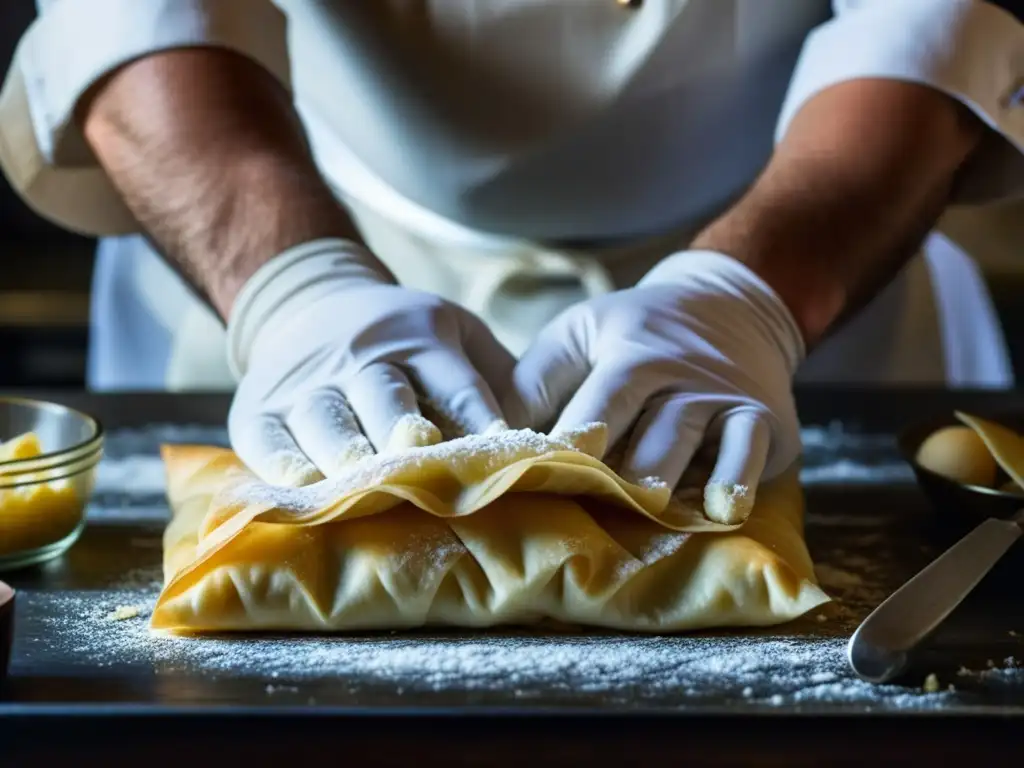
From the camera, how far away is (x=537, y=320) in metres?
1.48

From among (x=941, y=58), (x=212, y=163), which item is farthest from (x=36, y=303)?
(x=941, y=58)

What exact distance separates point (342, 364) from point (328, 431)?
7cm

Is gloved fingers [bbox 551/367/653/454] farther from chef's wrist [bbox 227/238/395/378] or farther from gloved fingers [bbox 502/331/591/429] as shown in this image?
chef's wrist [bbox 227/238/395/378]

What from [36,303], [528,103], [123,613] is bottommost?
[36,303]

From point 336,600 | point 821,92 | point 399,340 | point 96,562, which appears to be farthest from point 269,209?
point 821,92

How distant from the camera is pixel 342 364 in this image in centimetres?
97

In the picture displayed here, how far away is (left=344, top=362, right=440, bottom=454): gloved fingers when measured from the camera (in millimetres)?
877

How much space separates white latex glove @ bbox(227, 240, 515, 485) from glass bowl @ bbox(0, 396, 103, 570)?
0.12 meters

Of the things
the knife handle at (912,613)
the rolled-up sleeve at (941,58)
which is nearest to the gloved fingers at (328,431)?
the knife handle at (912,613)

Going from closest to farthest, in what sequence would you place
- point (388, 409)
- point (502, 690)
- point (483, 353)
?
1. point (502, 690)
2. point (388, 409)
3. point (483, 353)

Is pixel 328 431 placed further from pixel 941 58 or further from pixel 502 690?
pixel 941 58

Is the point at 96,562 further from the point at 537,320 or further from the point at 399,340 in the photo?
the point at 537,320

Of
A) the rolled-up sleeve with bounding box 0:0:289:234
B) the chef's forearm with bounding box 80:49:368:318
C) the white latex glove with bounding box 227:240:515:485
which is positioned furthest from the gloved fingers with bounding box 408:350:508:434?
the rolled-up sleeve with bounding box 0:0:289:234

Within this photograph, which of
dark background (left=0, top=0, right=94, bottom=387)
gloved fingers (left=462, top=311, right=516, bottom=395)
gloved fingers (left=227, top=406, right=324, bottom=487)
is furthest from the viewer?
dark background (left=0, top=0, right=94, bottom=387)
